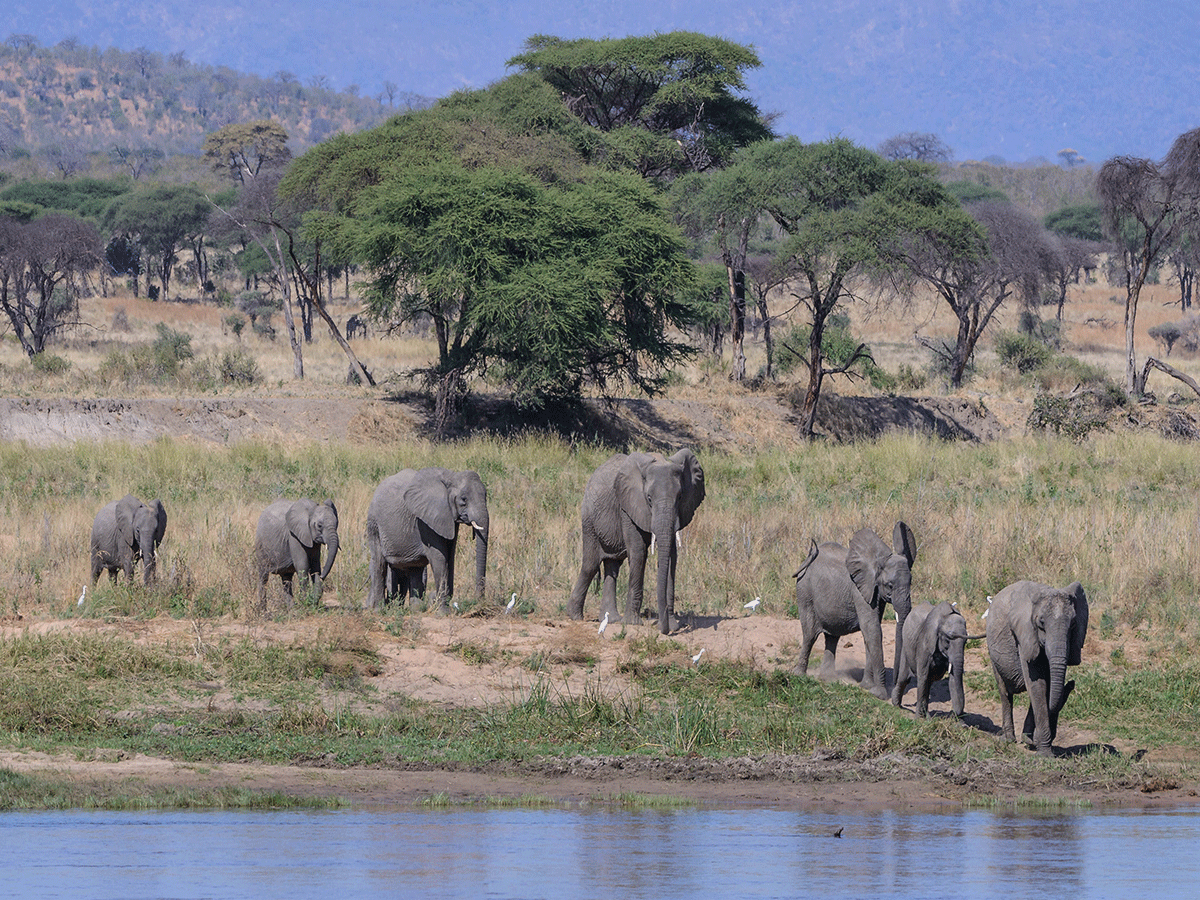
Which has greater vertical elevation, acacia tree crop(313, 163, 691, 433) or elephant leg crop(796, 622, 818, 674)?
acacia tree crop(313, 163, 691, 433)

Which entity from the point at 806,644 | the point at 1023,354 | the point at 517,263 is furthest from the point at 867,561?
the point at 1023,354

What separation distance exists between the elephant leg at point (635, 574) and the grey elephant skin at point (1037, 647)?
3652 mm

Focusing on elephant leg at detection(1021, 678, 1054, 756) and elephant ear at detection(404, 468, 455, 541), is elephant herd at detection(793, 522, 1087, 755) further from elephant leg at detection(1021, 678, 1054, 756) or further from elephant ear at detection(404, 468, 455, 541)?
elephant ear at detection(404, 468, 455, 541)

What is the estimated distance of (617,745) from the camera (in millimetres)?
11133

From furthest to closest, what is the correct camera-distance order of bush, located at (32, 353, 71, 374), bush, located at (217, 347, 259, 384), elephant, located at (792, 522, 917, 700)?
1. bush, located at (32, 353, 71, 374)
2. bush, located at (217, 347, 259, 384)
3. elephant, located at (792, 522, 917, 700)

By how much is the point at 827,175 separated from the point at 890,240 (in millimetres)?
2765

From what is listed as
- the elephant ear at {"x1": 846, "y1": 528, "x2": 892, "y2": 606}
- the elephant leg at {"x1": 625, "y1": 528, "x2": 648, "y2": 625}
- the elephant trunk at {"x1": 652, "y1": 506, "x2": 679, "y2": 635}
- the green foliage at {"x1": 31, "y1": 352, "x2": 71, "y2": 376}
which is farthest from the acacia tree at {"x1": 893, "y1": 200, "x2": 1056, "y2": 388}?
the elephant ear at {"x1": 846, "y1": 528, "x2": 892, "y2": 606}

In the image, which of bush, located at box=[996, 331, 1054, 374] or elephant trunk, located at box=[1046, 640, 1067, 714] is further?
bush, located at box=[996, 331, 1054, 374]

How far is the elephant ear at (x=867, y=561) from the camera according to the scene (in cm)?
1192

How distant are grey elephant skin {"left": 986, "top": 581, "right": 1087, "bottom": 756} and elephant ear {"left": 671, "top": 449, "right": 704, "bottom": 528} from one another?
11.1ft

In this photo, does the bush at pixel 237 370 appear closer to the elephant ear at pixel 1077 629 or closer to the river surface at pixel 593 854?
the elephant ear at pixel 1077 629

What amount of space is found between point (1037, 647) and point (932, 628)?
79cm

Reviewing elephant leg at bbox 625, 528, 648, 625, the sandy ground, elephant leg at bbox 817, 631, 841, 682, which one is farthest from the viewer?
elephant leg at bbox 625, 528, 648, 625

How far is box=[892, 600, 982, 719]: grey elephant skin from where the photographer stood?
1127 centimetres
